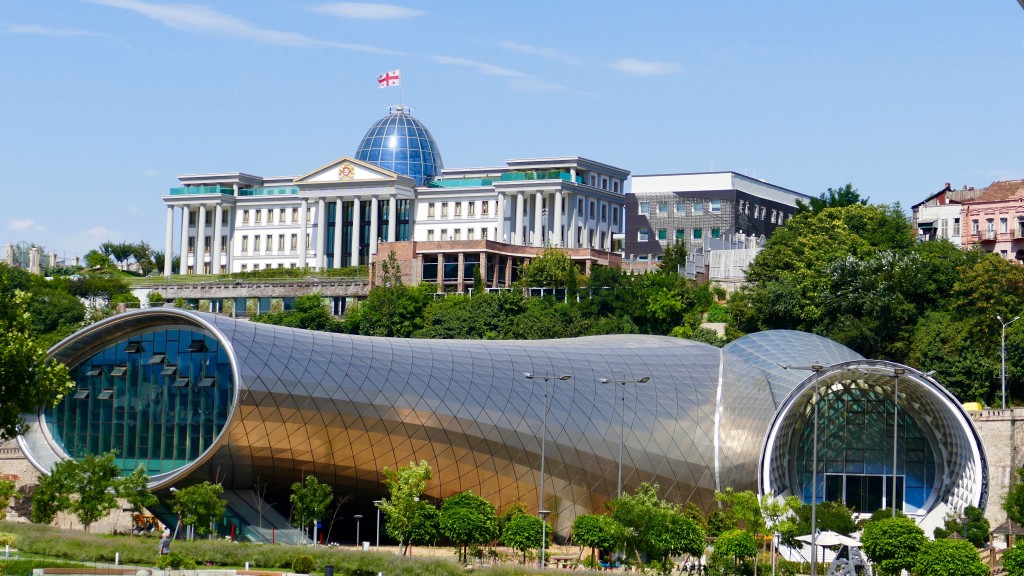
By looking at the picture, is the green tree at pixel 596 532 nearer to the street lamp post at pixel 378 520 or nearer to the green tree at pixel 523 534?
the green tree at pixel 523 534

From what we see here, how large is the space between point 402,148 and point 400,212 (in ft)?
30.3

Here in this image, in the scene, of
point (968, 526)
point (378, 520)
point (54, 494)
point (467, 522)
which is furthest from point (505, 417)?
point (968, 526)

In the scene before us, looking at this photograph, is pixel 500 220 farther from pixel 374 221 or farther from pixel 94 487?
pixel 94 487

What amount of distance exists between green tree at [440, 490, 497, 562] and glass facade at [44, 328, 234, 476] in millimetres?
15072

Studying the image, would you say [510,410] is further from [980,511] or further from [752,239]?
[752,239]

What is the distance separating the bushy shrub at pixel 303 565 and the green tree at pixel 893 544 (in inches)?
851

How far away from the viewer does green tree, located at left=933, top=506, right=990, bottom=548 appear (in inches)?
3221

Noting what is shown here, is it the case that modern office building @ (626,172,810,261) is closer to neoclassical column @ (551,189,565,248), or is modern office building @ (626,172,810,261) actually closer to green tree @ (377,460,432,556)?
neoclassical column @ (551,189,565,248)

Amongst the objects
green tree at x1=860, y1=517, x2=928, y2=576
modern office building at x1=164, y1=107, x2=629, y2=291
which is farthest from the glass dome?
green tree at x1=860, y1=517, x2=928, y2=576

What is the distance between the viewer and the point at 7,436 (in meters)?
66.9

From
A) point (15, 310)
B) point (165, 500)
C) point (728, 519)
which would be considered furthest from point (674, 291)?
point (15, 310)

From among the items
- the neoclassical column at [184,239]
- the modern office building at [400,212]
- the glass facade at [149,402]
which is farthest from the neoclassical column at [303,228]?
the glass facade at [149,402]

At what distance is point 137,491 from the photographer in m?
79.8

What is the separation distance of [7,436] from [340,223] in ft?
338
